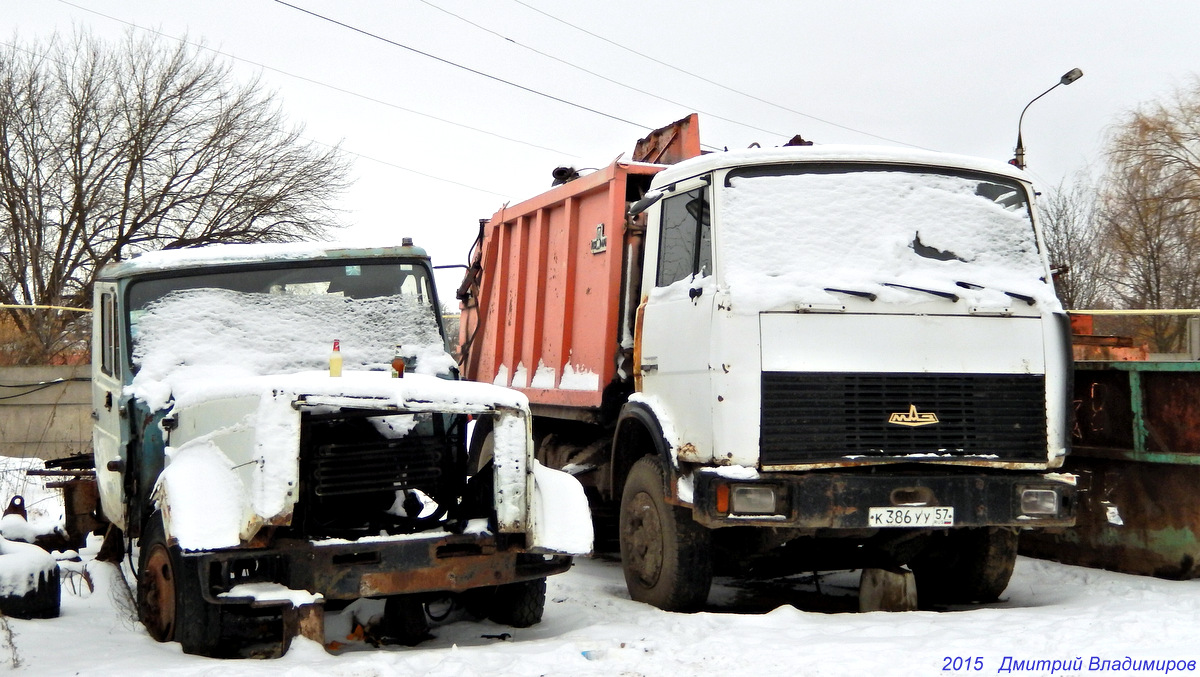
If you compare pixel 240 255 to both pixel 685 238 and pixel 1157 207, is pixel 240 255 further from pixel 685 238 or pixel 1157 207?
pixel 1157 207

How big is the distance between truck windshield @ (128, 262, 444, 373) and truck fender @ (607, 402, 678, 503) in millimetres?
1181

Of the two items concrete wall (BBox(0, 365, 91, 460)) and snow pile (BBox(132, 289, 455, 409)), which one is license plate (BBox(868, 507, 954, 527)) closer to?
snow pile (BBox(132, 289, 455, 409))

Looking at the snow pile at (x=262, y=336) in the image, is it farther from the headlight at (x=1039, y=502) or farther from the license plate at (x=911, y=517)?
the headlight at (x=1039, y=502)

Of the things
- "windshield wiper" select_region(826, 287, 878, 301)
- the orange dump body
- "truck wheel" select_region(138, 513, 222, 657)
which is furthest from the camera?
the orange dump body

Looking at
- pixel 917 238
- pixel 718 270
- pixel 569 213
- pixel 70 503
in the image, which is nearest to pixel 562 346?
pixel 569 213

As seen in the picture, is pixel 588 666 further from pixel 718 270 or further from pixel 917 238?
pixel 917 238

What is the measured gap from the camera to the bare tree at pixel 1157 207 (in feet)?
88.4

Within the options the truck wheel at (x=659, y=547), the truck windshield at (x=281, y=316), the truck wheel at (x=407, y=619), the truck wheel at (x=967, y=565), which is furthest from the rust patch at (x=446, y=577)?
the truck wheel at (x=967, y=565)

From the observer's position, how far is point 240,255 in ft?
20.9

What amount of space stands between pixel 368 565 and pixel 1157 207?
87.8 feet

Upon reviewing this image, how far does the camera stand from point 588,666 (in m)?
4.81

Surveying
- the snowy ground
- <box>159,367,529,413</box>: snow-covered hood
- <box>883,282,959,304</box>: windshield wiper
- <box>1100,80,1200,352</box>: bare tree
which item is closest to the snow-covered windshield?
<box>883,282,959,304</box>: windshield wiper

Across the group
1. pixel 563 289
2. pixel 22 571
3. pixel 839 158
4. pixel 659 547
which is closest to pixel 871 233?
pixel 839 158

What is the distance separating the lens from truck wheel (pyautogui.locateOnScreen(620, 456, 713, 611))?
20.2ft
